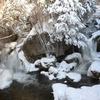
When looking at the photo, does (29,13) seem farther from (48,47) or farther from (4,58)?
(4,58)

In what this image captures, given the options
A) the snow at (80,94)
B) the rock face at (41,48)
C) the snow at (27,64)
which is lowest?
the snow at (80,94)

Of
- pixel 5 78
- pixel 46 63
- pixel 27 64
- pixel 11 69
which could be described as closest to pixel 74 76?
pixel 46 63

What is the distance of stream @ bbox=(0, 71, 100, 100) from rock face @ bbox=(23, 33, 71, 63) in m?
1.63

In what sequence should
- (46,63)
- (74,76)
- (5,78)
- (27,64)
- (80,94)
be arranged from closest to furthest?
(80,94) < (5,78) < (74,76) < (46,63) < (27,64)

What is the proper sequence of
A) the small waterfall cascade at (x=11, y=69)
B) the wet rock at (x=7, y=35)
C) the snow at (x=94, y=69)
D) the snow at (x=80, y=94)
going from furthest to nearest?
1. the wet rock at (x=7, y=35)
2. the small waterfall cascade at (x=11, y=69)
3. the snow at (x=94, y=69)
4. the snow at (x=80, y=94)

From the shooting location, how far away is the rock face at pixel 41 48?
10.5m

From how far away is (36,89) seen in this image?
27.5 ft

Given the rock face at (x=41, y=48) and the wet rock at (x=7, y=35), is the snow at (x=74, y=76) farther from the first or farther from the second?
the wet rock at (x=7, y=35)

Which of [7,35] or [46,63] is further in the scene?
[7,35]

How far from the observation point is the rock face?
Answer: 34.5 ft

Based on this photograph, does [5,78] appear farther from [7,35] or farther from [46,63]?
[7,35]

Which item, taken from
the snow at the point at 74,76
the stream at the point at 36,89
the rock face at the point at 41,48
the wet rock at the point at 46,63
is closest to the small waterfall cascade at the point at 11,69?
the stream at the point at 36,89

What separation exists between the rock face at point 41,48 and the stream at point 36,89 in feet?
5.36

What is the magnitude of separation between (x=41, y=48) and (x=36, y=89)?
295 cm
